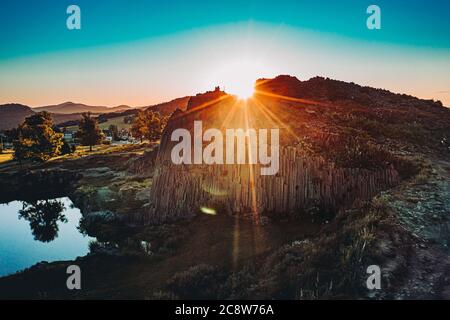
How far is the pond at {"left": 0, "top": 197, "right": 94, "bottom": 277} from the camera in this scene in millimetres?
22978

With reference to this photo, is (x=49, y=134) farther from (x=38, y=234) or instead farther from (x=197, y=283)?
(x=197, y=283)

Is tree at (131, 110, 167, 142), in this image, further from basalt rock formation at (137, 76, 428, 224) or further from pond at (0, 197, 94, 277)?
basalt rock formation at (137, 76, 428, 224)

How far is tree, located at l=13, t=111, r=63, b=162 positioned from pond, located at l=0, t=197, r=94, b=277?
18.1 meters

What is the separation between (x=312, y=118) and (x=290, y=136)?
5.30m

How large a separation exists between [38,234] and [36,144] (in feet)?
106

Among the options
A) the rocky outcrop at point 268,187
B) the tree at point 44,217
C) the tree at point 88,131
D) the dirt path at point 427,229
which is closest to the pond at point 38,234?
the tree at point 44,217

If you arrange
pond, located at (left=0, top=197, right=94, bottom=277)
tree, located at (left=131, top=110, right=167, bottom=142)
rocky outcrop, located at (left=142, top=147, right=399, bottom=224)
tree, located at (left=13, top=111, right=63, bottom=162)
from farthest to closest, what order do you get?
tree, located at (left=131, top=110, right=167, bottom=142)
tree, located at (left=13, top=111, right=63, bottom=162)
pond, located at (left=0, top=197, right=94, bottom=277)
rocky outcrop, located at (left=142, top=147, right=399, bottom=224)

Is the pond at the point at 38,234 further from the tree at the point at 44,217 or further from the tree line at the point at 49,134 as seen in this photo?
the tree line at the point at 49,134

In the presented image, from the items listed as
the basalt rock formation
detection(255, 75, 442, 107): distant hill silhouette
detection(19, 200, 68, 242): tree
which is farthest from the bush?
detection(255, 75, 442, 107): distant hill silhouette

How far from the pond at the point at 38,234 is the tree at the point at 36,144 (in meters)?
18.1
